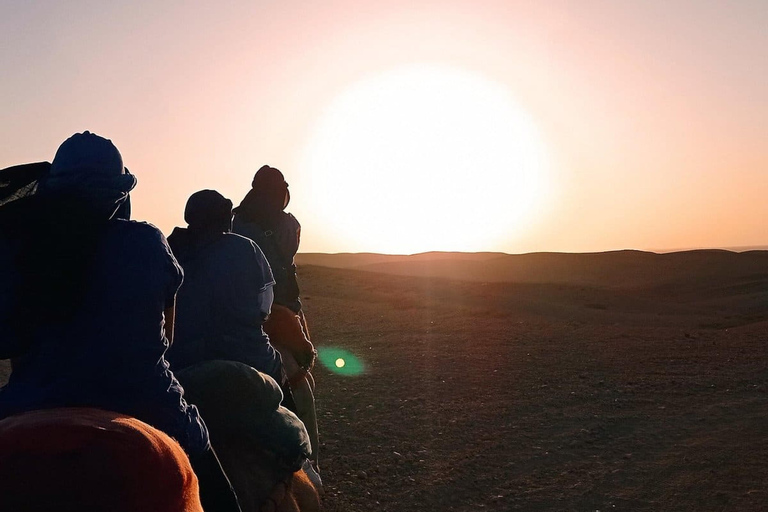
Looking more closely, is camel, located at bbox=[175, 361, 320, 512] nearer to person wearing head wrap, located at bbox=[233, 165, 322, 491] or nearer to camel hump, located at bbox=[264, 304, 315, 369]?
camel hump, located at bbox=[264, 304, 315, 369]

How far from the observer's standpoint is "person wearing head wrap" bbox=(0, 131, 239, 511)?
8.41 ft

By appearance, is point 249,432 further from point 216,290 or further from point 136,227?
point 136,227

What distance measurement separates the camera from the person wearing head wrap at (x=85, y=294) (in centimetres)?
256

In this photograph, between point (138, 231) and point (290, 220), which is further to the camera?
point (290, 220)

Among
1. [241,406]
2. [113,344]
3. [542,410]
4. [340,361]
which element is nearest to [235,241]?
[241,406]

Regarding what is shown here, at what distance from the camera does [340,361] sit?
13891 millimetres

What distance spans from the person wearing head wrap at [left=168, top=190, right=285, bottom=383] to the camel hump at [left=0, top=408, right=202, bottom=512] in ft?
6.54

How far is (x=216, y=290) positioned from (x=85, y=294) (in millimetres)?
1588

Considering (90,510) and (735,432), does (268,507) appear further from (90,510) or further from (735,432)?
(735,432)

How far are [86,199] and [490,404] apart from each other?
26.0 feet

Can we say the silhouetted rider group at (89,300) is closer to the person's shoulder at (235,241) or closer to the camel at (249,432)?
the camel at (249,432)

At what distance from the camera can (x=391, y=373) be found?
476 inches

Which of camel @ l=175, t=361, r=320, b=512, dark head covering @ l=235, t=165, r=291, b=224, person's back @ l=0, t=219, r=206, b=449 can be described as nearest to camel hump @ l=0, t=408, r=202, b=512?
person's back @ l=0, t=219, r=206, b=449

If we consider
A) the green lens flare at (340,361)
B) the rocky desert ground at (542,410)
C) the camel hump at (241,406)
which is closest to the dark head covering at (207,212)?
the camel hump at (241,406)
